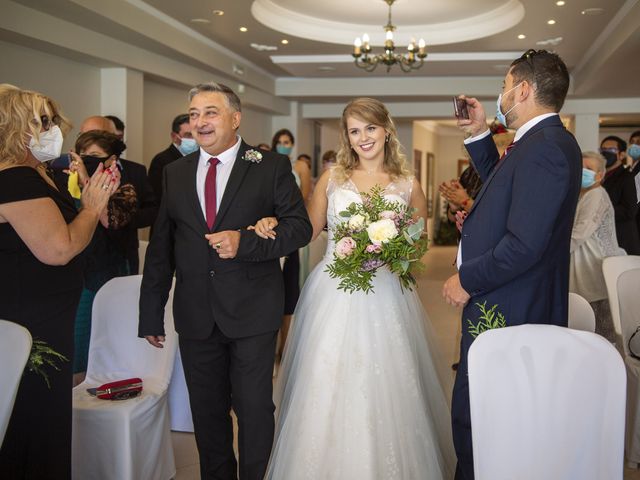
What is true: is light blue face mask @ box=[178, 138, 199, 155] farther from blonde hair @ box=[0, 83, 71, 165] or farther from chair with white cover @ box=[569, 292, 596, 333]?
chair with white cover @ box=[569, 292, 596, 333]

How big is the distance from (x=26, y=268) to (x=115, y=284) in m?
1.03

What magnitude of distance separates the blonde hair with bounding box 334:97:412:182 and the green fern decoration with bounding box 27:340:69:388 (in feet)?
5.30

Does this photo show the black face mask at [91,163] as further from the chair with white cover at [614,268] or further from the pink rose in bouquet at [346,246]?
the chair with white cover at [614,268]

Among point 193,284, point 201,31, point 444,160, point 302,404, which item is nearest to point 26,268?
point 193,284

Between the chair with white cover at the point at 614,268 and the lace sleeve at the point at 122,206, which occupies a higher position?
the lace sleeve at the point at 122,206

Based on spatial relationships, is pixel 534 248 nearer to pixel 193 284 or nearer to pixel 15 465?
pixel 193 284

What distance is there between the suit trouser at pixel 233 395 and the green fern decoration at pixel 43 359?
0.58m

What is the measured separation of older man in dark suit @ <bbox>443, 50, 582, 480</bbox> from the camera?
2.34m

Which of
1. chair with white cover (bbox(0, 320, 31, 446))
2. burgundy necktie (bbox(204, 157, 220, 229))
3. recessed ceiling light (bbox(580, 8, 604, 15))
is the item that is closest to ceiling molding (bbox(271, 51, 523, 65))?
recessed ceiling light (bbox(580, 8, 604, 15))

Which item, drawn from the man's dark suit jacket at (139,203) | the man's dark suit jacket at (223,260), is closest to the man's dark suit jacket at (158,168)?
the man's dark suit jacket at (139,203)

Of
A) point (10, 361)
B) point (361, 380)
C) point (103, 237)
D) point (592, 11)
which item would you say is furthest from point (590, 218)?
point (10, 361)

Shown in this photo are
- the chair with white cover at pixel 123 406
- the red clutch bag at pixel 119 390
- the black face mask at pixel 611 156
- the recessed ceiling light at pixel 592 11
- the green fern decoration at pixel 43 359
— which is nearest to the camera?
the green fern decoration at pixel 43 359

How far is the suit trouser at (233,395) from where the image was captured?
9.30 feet

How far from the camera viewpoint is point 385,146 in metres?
3.46
